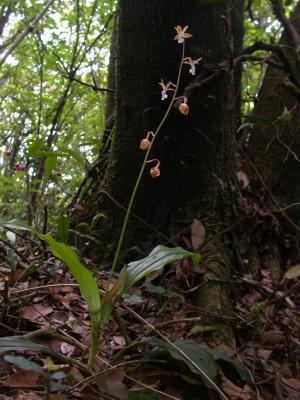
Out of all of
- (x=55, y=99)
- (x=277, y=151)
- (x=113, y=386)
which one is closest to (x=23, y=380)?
(x=113, y=386)

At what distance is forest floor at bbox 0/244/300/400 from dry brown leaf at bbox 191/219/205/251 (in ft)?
0.33

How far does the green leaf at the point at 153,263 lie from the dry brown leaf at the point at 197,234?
542mm

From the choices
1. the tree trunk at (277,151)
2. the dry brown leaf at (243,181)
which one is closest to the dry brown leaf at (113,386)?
the tree trunk at (277,151)

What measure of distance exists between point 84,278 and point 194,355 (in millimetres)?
353

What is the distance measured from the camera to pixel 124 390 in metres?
1.10

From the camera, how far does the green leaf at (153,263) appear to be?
4.08 ft

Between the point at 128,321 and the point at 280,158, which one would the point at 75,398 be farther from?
the point at 280,158

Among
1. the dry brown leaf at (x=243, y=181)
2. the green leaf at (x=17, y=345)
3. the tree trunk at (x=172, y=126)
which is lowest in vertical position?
the green leaf at (x=17, y=345)

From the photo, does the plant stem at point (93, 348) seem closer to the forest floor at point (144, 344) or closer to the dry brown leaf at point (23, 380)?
the forest floor at point (144, 344)

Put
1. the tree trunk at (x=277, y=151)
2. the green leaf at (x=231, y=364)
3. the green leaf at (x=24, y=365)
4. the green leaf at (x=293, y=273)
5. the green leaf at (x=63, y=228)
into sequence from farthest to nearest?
the tree trunk at (x=277, y=151) < the green leaf at (x=63, y=228) < the green leaf at (x=293, y=273) < the green leaf at (x=231, y=364) < the green leaf at (x=24, y=365)

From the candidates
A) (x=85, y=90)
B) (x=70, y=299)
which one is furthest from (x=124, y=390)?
(x=85, y=90)

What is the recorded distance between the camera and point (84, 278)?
1233 millimetres

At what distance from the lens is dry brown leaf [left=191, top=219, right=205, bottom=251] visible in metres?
1.90

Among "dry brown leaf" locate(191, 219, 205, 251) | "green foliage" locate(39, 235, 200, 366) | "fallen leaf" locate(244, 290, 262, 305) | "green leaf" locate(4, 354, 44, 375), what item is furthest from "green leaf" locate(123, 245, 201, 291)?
"fallen leaf" locate(244, 290, 262, 305)
